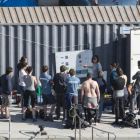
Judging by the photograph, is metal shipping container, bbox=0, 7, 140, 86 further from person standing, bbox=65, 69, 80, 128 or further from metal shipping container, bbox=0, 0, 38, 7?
metal shipping container, bbox=0, 0, 38, 7

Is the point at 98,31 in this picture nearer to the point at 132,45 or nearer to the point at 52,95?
the point at 132,45

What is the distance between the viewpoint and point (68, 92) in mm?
21156

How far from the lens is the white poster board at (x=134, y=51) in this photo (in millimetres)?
23438

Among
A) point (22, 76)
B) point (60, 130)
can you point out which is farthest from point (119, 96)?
point (22, 76)

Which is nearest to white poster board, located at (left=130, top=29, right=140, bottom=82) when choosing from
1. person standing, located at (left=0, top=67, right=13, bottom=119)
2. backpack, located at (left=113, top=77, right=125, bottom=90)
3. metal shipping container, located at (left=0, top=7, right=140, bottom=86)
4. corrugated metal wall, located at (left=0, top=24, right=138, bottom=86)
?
metal shipping container, located at (left=0, top=7, right=140, bottom=86)

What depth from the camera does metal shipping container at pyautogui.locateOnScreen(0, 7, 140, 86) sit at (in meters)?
24.2

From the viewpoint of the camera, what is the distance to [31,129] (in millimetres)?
20547

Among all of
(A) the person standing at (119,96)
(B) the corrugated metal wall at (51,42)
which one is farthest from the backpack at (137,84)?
(B) the corrugated metal wall at (51,42)

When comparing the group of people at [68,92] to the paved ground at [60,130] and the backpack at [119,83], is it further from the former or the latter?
the paved ground at [60,130]

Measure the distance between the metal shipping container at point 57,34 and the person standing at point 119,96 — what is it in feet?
10.4

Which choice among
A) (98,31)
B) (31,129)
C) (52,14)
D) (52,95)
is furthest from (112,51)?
(31,129)

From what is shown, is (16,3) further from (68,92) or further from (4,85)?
(68,92)

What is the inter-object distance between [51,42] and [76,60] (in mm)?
1037

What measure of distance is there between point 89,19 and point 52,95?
406 cm
